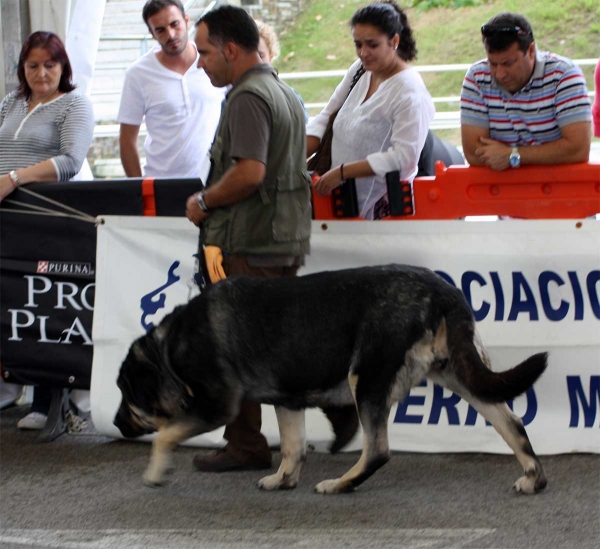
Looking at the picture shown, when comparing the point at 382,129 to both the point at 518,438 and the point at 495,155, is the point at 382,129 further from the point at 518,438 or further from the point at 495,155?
the point at 518,438

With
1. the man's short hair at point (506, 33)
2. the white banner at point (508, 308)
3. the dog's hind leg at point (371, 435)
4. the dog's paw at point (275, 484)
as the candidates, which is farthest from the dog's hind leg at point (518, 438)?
the man's short hair at point (506, 33)

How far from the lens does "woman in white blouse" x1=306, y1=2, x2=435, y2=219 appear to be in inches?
164

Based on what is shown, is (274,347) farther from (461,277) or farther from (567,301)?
(567,301)

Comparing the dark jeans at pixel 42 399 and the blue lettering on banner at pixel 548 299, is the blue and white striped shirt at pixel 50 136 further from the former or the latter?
the blue lettering on banner at pixel 548 299

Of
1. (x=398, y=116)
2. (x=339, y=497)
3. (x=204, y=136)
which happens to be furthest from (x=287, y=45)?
(x=339, y=497)

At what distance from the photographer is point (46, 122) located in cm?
498

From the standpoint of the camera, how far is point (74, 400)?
5.13 meters

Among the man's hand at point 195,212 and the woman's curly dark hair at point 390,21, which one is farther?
the woman's curly dark hair at point 390,21

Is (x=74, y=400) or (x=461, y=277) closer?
(x=461, y=277)

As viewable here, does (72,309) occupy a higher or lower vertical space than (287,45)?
lower

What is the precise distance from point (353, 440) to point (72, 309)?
176 centimetres

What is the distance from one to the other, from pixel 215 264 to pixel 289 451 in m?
0.91

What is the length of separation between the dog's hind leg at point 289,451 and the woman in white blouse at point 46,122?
80.2 inches

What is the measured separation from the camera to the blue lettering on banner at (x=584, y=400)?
4254mm
